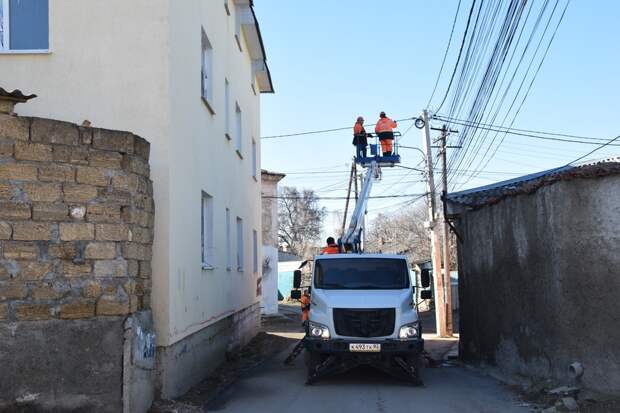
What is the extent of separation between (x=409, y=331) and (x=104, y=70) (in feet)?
21.4

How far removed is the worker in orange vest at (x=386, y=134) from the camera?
1903 centimetres

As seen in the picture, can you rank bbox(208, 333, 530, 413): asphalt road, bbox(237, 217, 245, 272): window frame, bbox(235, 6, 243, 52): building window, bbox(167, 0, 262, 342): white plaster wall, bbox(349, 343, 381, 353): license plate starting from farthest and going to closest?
1. bbox(237, 217, 245, 272): window frame
2. bbox(235, 6, 243, 52): building window
3. bbox(349, 343, 381, 353): license plate
4. bbox(167, 0, 262, 342): white plaster wall
5. bbox(208, 333, 530, 413): asphalt road

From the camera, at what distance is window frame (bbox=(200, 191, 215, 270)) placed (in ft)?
40.1

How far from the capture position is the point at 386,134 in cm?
1914

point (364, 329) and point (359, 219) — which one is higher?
point (359, 219)

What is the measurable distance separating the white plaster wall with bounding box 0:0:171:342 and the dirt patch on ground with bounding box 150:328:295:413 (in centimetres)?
337

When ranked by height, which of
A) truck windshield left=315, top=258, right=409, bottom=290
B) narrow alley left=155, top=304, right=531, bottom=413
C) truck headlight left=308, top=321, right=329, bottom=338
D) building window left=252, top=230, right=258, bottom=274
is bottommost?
narrow alley left=155, top=304, right=531, bottom=413

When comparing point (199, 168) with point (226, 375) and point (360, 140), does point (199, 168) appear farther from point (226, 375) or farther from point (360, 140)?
point (360, 140)

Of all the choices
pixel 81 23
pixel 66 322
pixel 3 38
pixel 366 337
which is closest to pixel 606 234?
pixel 366 337

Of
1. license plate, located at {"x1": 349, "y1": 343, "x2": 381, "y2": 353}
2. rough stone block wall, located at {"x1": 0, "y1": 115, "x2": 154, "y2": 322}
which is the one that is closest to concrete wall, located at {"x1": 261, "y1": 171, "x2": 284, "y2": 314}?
license plate, located at {"x1": 349, "y1": 343, "x2": 381, "y2": 353}

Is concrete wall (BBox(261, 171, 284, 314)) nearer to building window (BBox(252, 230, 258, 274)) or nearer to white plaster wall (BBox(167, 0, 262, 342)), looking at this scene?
building window (BBox(252, 230, 258, 274))

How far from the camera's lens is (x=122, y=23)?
9469mm

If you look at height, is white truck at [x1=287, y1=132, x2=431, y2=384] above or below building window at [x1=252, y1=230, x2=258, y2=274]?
below

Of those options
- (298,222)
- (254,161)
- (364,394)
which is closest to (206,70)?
(364,394)
